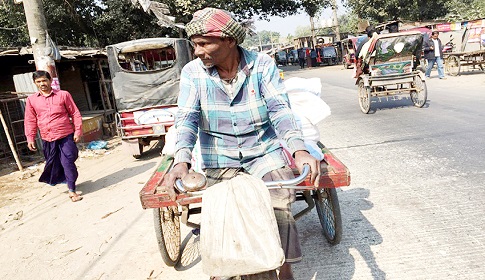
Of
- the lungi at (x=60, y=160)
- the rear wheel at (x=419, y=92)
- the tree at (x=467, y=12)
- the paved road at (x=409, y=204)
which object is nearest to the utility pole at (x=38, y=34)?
the lungi at (x=60, y=160)

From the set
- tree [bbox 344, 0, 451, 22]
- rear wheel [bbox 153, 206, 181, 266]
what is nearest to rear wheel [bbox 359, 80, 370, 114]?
rear wheel [bbox 153, 206, 181, 266]

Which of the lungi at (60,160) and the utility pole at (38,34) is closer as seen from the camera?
the lungi at (60,160)

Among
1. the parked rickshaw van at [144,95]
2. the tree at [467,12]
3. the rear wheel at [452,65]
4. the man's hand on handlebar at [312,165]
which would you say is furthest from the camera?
the tree at [467,12]

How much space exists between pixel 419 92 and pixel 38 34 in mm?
8154

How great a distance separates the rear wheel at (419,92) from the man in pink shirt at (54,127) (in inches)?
275

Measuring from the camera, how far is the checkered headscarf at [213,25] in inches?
76.8

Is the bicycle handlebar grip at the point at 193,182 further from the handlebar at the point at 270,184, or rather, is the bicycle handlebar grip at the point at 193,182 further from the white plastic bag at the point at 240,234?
the white plastic bag at the point at 240,234

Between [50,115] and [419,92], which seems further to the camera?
[419,92]

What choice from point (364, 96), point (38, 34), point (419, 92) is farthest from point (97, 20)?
point (419, 92)

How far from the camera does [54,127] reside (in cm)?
521

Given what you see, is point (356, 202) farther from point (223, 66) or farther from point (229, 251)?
point (229, 251)

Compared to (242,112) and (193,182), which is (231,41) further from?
(193,182)

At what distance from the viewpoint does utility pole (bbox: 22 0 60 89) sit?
23.9 feet

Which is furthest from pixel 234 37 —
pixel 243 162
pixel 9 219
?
pixel 9 219
